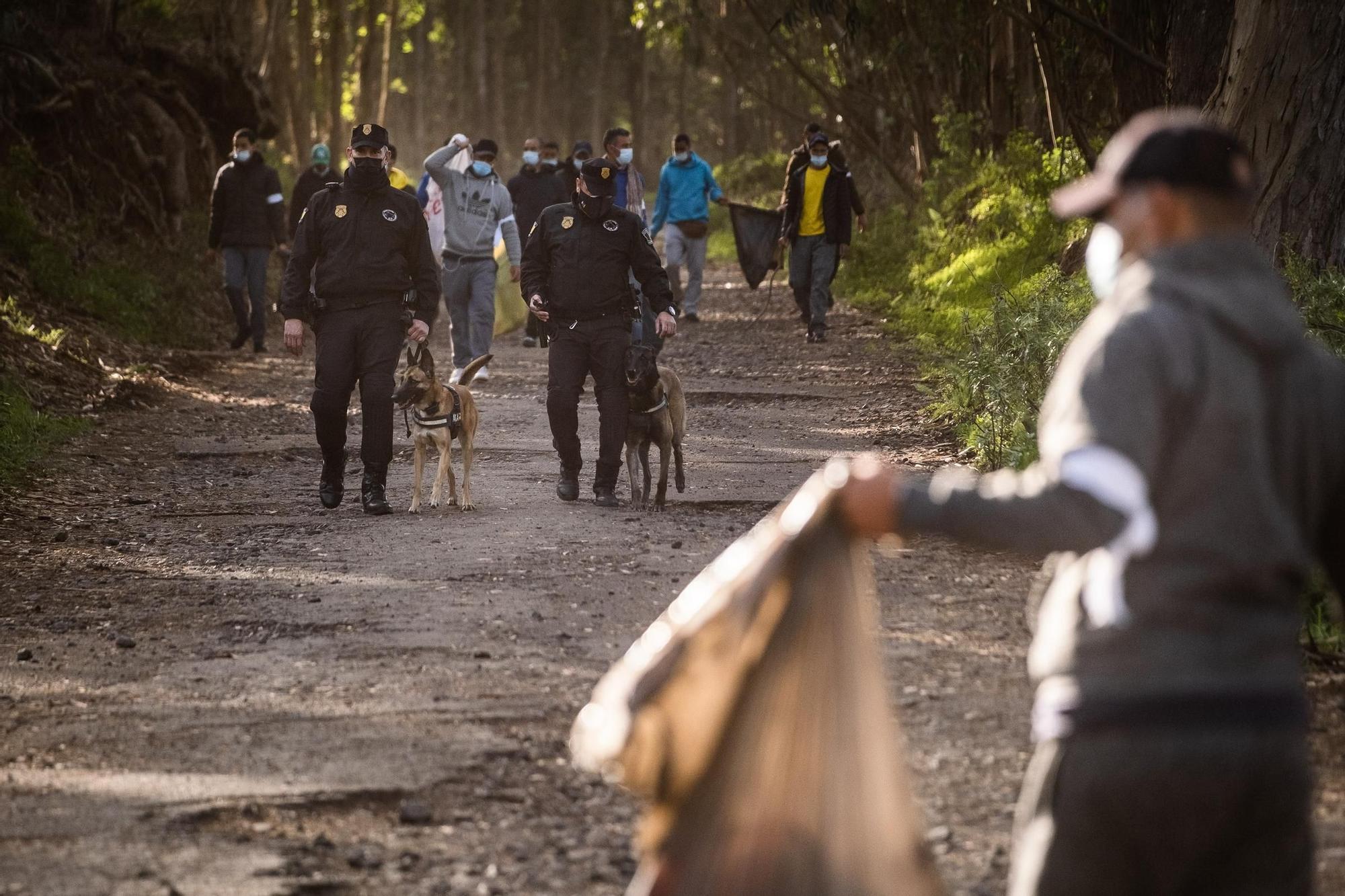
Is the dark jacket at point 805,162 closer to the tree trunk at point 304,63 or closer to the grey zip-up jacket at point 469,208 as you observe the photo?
the grey zip-up jacket at point 469,208

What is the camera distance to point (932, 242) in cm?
2373

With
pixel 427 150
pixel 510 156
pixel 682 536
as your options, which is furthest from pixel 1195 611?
pixel 427 150

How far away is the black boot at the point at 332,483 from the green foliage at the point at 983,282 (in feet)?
13.5

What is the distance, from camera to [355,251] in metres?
10.3

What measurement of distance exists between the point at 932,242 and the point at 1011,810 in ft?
63.0

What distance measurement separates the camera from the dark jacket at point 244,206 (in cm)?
1795

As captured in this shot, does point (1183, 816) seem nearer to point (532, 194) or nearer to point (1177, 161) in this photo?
point (1177, 161)

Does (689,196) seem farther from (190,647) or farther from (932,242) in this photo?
(190,647)

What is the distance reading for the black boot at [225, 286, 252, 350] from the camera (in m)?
18.7

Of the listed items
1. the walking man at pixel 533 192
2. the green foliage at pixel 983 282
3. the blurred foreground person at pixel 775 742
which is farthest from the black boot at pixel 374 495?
the walking man at pixel 533 192

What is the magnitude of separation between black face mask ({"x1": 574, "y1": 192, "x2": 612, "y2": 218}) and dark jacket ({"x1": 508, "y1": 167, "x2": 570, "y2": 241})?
7591 millimetres

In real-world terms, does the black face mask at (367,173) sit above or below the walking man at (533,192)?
below

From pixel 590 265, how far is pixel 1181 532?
8.05 m

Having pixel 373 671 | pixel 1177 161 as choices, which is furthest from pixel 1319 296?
pixel 1177 161
